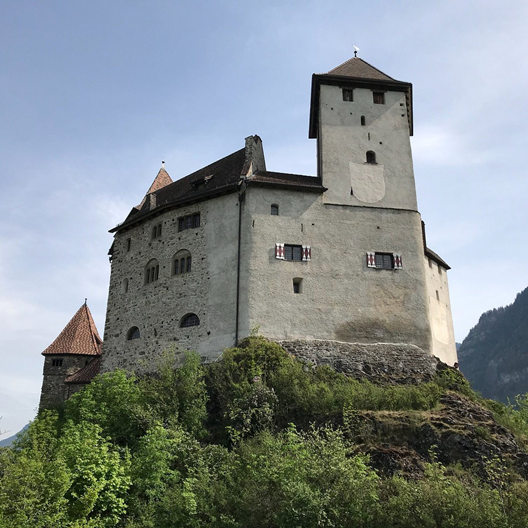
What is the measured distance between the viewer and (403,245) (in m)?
30.9

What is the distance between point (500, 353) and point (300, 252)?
139 m

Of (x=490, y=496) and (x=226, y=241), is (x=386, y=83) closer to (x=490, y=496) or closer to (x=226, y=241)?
(x=226, y=241)

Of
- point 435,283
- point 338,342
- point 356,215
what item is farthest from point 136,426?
point 435,283

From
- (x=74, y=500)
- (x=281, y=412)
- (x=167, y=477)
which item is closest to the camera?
(x=74, y=500)

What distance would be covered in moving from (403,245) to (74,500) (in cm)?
1981

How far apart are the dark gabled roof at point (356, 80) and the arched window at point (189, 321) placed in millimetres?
14361

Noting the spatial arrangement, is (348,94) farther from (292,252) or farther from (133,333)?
(133,333)

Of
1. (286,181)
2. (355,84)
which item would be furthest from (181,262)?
(355,84)

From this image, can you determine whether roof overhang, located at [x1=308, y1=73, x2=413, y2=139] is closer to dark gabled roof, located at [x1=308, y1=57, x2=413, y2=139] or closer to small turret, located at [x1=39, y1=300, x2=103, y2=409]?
dark gabled roof, located at [x1=308, y1=57, x2=413, y2=139]

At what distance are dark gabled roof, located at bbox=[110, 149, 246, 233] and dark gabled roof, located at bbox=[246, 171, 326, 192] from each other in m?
1.03

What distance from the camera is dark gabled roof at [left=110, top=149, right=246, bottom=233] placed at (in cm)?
3195

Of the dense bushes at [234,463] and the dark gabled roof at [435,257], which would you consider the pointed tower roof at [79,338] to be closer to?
the dense bushes at [234,463]

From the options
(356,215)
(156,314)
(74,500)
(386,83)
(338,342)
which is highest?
(386,83)

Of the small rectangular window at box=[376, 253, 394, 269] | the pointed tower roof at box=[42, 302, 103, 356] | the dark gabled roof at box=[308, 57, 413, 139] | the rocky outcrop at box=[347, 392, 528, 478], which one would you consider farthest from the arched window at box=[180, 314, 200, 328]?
the dark gabled roof at box=[308, 57, 413, 139]
